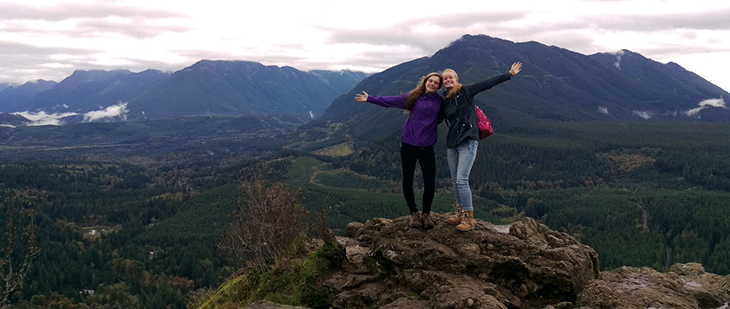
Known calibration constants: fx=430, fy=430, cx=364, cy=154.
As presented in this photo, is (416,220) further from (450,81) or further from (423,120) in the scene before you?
(450,81)

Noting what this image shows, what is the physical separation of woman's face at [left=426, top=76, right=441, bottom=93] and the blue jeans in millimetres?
1525

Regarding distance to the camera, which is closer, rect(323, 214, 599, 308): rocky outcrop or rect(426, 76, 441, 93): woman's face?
rect(323, 214, 599, 308): rocky outcrop

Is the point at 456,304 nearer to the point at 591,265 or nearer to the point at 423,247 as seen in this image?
the point at 423,247

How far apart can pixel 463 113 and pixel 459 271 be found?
3.80 metres

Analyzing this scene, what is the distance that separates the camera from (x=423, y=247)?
34.6ft

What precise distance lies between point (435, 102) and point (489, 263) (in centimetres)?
407

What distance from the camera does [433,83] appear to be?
10.7 metres

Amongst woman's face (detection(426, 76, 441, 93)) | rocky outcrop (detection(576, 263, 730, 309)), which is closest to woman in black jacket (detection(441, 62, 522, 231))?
woman's face (detection(426, 76, 441, 93))

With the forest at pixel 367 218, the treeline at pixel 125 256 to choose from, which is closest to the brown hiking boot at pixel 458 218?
the forest at pixel 367 218

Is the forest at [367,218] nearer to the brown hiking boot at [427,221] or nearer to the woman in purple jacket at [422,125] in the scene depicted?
the brown hiking boot at [427,221]

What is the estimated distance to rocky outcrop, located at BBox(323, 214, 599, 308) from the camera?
9641 mm

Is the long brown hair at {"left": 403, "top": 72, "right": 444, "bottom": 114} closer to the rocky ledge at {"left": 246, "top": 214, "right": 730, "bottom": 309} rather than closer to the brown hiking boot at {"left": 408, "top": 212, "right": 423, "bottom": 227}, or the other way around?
the brown hiking boot at {"left": 408, "top": 212, "right": 423, "bottom": 227}

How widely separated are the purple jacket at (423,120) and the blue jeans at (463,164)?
68 cm

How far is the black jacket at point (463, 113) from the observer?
34.5 feet
